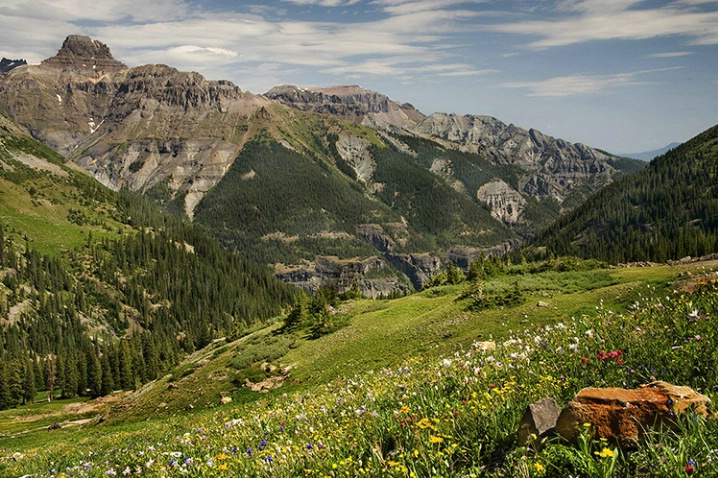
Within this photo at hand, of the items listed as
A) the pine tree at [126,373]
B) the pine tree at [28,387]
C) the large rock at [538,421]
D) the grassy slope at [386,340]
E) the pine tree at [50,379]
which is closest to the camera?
the large rock at [538,421]

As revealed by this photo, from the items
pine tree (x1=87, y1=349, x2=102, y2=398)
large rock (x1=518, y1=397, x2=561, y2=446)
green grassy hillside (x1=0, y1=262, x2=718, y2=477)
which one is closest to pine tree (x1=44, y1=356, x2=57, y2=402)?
pine tree (x1=87, y1=349, x2=102, y2=398)

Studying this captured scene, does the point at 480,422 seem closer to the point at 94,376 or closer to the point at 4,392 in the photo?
the point at 94,376

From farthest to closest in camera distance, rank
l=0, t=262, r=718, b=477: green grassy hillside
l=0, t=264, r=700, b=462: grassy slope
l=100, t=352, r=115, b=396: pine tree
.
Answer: l=100, t=352, r=115, b=396: pine tree → l=0, t=264, r=700, b=462: grassy slope → l=0, t=262, r=718, b=477: green grassy hillside

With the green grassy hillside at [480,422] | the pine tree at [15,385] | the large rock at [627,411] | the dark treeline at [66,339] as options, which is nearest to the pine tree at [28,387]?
the dark treeline at [66,339]

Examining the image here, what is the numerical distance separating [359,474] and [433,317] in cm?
3377

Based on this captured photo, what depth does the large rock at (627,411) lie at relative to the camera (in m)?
4.87

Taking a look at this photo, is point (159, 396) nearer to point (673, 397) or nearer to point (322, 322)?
point (322, 322)

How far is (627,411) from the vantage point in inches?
195

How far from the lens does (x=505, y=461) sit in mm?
5156

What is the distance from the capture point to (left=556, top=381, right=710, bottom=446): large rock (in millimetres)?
4871

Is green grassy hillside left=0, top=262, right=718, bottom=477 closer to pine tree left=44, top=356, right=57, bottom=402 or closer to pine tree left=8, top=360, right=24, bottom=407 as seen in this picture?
pine tree left=8, top=360, right=24, bottom=407

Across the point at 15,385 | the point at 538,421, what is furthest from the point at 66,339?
the point at 538,421

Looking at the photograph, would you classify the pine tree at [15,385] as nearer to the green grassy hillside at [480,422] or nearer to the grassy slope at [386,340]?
the grassy slope at [386,340]

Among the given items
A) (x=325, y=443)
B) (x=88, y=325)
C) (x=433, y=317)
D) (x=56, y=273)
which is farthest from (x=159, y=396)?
(x=56, y=273)
